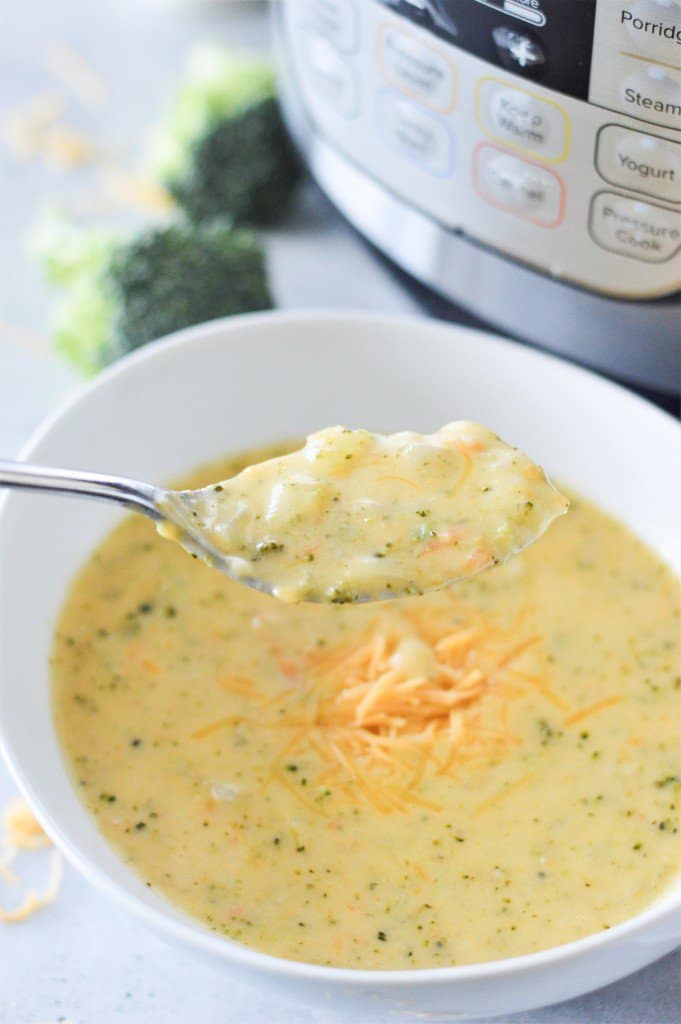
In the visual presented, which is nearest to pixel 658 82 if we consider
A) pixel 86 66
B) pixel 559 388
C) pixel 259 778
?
pixel 559 388

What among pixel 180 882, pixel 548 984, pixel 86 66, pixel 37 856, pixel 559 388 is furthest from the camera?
pixel 86 66

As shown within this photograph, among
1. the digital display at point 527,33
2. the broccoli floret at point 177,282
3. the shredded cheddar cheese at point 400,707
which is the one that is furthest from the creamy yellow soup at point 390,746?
the digital display at point 527,33

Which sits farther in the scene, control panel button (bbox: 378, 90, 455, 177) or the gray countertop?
control panel button (bbox: 378, 90, 455, 177)

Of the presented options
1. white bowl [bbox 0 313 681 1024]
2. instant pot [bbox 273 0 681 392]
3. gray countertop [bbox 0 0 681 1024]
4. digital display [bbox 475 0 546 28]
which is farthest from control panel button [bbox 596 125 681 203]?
gray countertop [bbox 0 0 681 1024]

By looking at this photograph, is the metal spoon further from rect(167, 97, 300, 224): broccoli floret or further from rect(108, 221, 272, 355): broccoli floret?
rect(167, 97, 300, 224): broccoli floret

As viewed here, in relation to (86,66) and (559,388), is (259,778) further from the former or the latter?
(86,66)


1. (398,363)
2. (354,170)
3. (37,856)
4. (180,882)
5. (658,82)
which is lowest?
(37,856)
